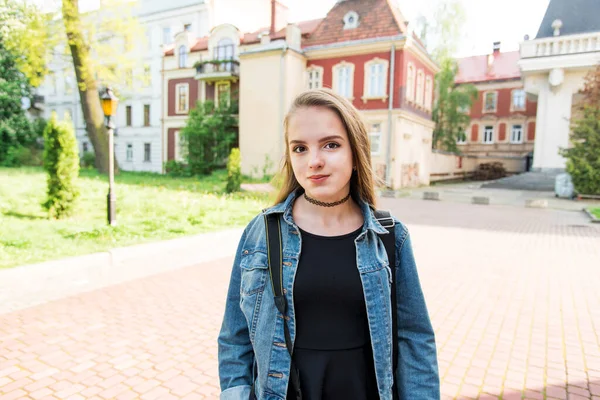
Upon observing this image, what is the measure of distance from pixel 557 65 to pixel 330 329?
100 feet

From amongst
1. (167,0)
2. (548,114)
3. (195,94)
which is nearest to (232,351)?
(548,114)

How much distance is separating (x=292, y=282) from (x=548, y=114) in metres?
30.7

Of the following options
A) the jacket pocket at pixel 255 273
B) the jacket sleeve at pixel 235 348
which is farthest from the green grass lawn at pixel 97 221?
the jacket pocket at pixel 255 273

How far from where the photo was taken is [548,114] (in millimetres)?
26953

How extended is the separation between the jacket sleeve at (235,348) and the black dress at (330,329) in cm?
23

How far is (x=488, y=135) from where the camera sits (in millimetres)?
46344

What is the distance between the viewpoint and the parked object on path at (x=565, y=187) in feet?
68.3

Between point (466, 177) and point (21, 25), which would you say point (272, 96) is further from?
point (466, 177)

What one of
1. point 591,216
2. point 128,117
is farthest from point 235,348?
point 128,117

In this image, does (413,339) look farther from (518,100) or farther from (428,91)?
(518,100)

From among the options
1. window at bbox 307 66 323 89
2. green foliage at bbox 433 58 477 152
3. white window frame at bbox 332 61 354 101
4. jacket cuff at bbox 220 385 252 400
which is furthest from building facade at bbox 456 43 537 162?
jacket cuff at bbox 220 385 252 400

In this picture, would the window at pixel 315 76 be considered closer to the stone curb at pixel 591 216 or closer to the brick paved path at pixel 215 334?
the stone curb at pixel 591 216

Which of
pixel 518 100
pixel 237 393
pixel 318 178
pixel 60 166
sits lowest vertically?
pixel 237 393

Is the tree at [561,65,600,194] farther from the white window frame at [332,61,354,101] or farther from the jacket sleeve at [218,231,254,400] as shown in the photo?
the jacket sleeve at [218,231,254,400]
